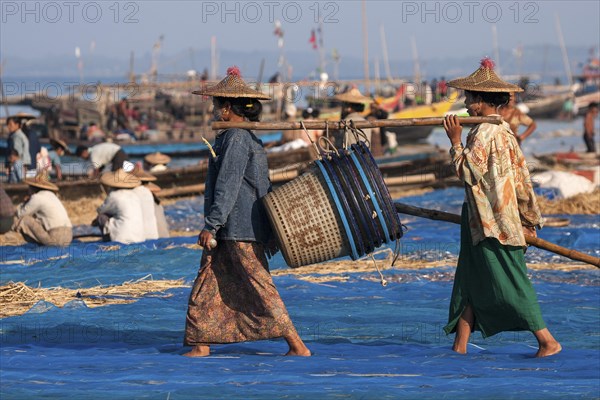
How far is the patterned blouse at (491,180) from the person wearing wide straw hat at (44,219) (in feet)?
14.4

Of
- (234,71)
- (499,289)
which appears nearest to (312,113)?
(234,71)

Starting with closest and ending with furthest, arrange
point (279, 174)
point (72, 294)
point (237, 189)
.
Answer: point (237, 189) < point (72, 294) < point (279, 174)

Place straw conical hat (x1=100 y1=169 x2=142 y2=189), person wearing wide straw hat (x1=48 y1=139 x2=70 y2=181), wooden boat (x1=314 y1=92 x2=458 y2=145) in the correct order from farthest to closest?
wooden boat (x1=314 y1=92 x2=458 y2=145) < person wearing wide straw hat (x1=48 y1=139 x2=70 y2=181) < straw conical hat (x1=100 y1=169 x2=142 y2=189)

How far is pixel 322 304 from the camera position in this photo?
6262mm

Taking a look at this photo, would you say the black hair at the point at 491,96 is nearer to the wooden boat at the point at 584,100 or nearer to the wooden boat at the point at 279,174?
the wooden boat at the point at 279,174

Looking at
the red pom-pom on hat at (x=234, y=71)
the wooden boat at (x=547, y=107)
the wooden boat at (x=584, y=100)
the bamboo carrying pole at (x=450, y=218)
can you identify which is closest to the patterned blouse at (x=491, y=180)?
the bamboo carrying pole at (x=450, y=218)

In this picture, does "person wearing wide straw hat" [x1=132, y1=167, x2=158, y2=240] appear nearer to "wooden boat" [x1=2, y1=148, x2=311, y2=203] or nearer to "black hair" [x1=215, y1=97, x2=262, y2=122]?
"black hair" [x1=215, y1=97, x2=262, y2=122]

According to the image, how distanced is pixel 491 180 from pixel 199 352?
149 cm

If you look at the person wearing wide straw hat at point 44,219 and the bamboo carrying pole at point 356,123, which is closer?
the bamboo carrying pole at point 356,123

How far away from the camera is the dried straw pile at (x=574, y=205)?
34.1ft

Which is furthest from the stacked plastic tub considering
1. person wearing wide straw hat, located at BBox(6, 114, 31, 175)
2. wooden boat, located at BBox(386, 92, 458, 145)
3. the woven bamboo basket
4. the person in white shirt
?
wooden boat, located at BBox(386, 92, 458, 145)

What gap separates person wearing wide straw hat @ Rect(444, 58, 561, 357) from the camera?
189 inches

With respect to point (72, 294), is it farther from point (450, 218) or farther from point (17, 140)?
point (17, 140)

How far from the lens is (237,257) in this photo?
4863 millimetres
